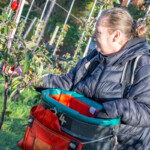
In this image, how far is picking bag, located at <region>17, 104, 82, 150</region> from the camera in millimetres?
1492

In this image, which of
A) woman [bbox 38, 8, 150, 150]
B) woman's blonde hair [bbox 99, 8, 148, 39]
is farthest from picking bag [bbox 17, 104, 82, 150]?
woman's blonde hair [bbox 99, 8, 148, 39]

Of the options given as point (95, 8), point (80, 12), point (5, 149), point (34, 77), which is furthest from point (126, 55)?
point (80, 12)

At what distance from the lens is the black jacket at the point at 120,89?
5.47 feet

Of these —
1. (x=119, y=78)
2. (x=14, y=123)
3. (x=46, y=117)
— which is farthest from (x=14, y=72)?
(x=14, y=123)

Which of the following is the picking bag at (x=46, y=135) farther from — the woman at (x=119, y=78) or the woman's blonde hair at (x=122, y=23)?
the woman's blonde hair at (x=122, y=23)

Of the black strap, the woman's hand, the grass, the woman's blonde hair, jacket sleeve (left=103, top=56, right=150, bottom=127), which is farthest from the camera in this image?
the grass

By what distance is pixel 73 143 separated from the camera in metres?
1.49

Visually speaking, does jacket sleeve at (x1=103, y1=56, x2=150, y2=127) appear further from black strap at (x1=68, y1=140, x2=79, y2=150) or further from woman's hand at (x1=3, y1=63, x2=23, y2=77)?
woman's hand at (x1=3, y1=63, x2=23, y2=77)

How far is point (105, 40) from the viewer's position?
199 centimetres

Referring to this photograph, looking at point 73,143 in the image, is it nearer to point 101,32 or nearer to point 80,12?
point 101,32

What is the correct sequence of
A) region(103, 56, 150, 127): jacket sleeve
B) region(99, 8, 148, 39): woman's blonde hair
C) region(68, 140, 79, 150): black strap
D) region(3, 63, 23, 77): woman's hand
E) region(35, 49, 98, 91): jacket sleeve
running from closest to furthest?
region(68, 140, 79, 150): black strap → region(103, 56, 150, 127): jacket sleeve → region(99, 8, 148, 39): woman's blonde hair → region(3, 63, 23, 77): woman's hand → region(35, 49, 98, 91): jacket sleeve

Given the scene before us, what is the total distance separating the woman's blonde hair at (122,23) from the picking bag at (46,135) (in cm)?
85

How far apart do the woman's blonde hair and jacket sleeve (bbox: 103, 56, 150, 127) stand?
1.00 feet

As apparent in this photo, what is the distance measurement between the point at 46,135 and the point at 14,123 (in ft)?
6.41
